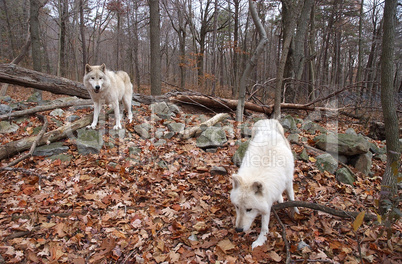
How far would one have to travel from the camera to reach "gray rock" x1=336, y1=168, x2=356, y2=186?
4582 millimetres

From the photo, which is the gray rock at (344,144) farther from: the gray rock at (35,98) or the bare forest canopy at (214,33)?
the gray rock at (35,98)

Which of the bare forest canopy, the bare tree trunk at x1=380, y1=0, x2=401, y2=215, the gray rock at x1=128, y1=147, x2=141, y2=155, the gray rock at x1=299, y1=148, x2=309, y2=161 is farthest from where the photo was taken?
the bare forest canopy

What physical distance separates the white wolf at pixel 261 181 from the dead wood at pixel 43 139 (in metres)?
4.52

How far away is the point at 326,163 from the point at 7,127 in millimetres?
7953

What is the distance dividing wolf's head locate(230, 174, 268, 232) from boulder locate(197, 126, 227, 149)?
2.91 m

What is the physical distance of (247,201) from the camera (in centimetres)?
268

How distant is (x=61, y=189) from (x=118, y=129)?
227 cm

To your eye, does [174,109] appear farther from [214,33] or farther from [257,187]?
[214,33]

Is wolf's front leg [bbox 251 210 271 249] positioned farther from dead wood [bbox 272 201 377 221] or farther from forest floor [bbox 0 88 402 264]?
dead wood [bbox 272 201 377 221]

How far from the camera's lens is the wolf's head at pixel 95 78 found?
5.36m

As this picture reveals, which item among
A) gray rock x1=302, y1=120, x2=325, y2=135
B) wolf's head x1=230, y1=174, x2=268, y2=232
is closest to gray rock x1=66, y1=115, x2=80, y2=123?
wolf's head x1=230, y1=174, x2=268, y2=232

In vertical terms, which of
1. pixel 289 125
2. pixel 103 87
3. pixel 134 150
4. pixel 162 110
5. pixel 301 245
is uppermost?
pixel 103 87

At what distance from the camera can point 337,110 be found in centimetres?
855

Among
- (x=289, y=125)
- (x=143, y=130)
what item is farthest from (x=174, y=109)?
(x=289, y=125)
